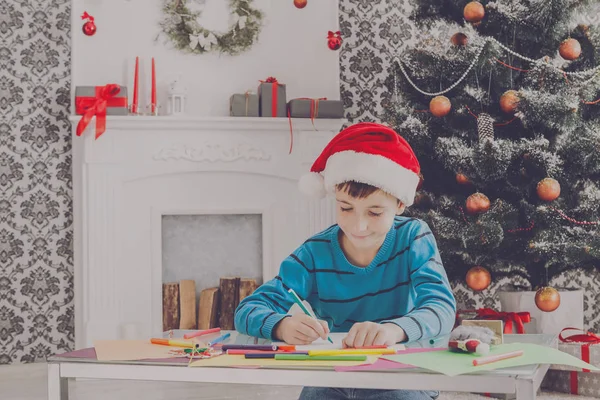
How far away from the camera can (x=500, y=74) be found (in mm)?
2912

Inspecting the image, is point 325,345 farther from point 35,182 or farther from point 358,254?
point 35,182

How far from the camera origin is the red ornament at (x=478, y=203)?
278 cm

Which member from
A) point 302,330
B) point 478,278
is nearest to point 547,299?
point 478,278

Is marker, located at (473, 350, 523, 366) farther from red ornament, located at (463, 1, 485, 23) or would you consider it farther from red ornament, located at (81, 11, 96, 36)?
red ornament, located at (81, 11, 96, 36)

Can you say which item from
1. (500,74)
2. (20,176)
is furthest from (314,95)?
(20,176)

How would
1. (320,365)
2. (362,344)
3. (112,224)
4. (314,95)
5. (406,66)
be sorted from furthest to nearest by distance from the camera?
(314,95) → (112,224) → (406,66) → (362,344) → (320,365)

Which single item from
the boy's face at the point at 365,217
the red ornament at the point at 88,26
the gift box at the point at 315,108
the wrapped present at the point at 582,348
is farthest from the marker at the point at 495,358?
the red ornament at the point at 88,26

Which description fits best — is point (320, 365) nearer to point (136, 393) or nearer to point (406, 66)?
point (136, 393)

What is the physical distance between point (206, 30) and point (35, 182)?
1.15 m

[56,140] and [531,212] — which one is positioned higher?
[56,140]

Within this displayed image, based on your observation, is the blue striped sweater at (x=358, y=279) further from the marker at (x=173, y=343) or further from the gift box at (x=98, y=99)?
the gift box at (x=98, y=99)

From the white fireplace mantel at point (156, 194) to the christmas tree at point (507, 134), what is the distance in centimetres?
69

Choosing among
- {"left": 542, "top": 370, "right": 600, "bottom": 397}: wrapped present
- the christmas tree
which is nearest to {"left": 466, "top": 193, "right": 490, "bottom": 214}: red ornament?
the christmas tree

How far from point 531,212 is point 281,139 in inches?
50.9
